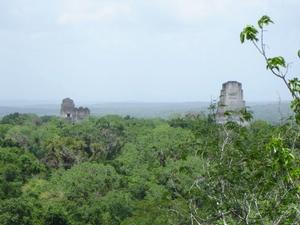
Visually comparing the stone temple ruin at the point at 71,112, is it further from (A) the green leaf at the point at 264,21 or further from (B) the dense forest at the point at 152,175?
(A) the green leaf at the point at 264,21

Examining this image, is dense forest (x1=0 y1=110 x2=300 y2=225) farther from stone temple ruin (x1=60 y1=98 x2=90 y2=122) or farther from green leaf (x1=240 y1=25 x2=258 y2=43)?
stone temple ruin (x1=60 y1=98 x2=90 y2=122)

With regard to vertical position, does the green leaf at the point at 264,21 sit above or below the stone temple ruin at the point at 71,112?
above

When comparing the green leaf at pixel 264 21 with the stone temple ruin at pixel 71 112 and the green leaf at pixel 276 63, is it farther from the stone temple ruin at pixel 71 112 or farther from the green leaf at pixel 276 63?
the stone temple ruin at pixel 71 112

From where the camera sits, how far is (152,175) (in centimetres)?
3859

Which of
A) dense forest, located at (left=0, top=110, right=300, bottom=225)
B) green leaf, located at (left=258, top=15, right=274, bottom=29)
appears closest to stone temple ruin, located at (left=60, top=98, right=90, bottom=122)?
dense forest, located at (left=0, top=110, right=300, bottom=225)

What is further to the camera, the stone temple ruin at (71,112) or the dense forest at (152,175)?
the stone temple ruin at (71,112)

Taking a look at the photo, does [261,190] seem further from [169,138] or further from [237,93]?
[237,93]

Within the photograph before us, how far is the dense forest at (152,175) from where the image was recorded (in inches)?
321

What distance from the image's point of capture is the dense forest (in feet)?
26.7

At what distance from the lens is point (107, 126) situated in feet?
192

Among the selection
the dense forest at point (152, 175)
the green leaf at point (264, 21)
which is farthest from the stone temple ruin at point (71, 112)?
the green leaf at point (264, 21)

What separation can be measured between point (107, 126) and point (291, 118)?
50278 mm

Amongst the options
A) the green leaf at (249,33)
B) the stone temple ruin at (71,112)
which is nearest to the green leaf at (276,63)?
the green leaf at (249,33)

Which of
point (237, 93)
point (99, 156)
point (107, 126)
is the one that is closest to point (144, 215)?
point (99, 156)
